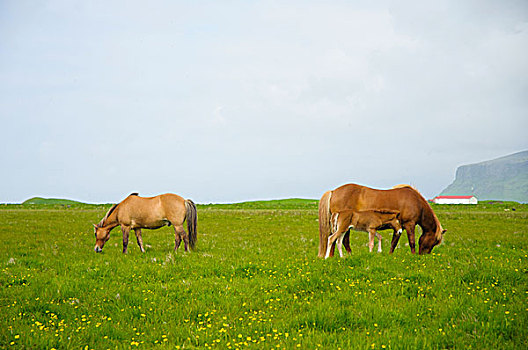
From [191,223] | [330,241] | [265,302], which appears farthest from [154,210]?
[265,302]

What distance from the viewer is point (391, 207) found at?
1330cm

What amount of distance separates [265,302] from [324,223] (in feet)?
19.3

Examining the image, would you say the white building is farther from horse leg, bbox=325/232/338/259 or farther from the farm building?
horse leg, bbox=325/232/338/259

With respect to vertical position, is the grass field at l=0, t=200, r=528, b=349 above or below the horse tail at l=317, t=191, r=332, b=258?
below

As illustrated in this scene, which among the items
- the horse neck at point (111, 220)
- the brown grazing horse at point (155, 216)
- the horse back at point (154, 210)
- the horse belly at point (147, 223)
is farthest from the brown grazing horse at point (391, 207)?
the horse neck at point (111, 220)

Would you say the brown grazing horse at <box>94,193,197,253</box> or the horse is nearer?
the horse

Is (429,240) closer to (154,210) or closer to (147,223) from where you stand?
(154,210)

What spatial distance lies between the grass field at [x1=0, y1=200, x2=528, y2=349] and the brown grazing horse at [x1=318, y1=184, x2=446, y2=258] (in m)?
1.37

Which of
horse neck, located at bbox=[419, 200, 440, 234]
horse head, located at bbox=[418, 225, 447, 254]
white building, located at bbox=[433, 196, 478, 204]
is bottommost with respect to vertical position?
white building, located at bbox=[433, 196, 478, 204]

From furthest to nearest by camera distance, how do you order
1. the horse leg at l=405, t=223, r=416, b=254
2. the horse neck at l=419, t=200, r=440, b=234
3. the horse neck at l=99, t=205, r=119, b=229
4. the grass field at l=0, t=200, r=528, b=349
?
the horse neck at l=99, t=205, r=119, b=229 < the horse neck at l=419, t=200, r=440, b=234 < the horse leg at l=405, t=223, r=416, b=254 < the grass field at l=0, t=200, r=528, b=349

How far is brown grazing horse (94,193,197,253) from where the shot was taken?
49.3 ft

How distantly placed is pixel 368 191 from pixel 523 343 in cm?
818

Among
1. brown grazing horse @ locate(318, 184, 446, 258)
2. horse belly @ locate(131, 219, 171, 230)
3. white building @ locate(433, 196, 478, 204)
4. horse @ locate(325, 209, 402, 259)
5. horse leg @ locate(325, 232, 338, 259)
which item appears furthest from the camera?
white building @ locate(433, 196, 478, 204)

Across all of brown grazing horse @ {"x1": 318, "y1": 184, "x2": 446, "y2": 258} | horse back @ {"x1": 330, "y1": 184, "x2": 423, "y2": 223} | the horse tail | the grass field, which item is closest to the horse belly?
the grass field
